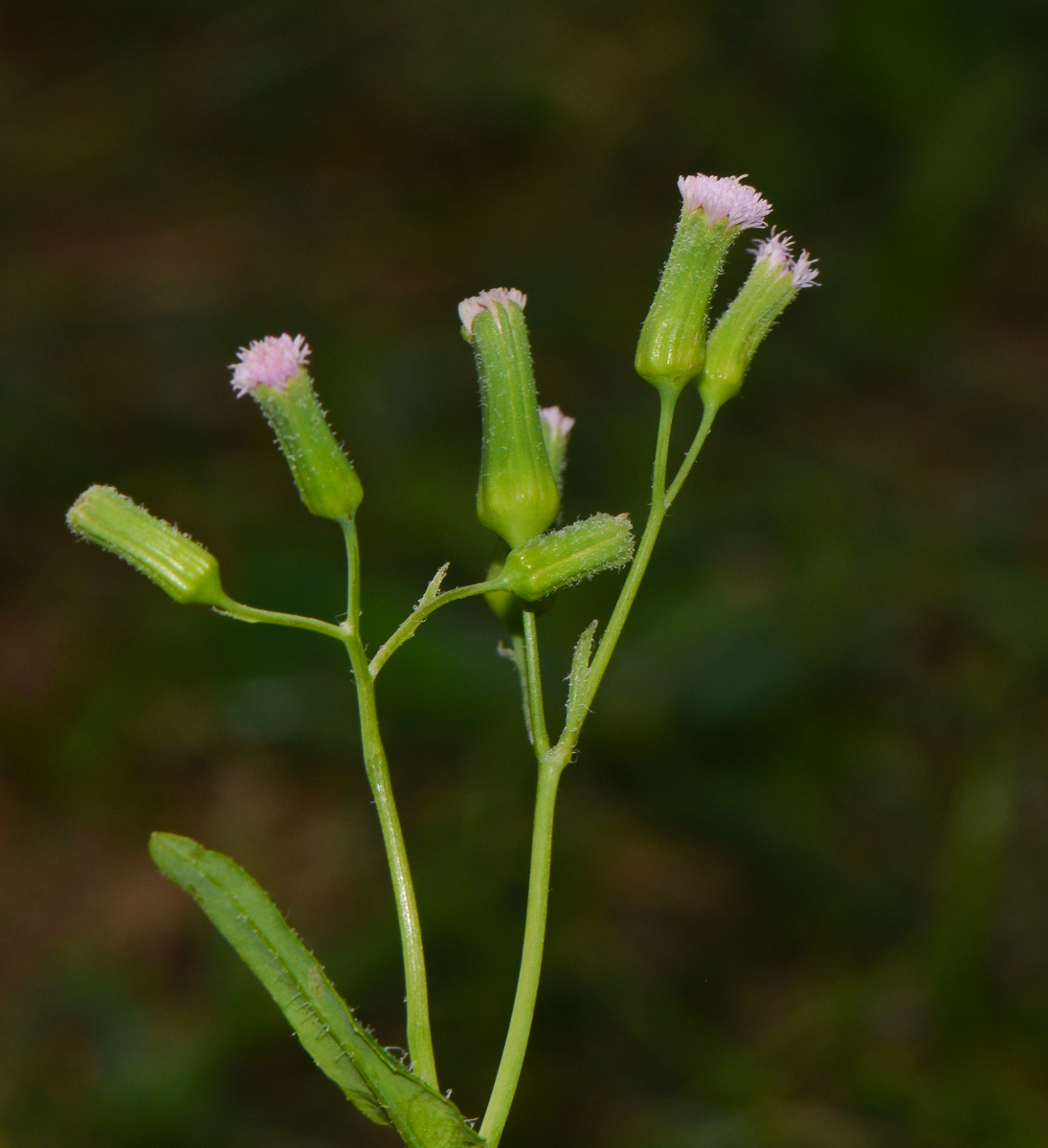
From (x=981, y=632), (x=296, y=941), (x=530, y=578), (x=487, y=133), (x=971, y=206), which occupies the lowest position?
(x=296, y=941)

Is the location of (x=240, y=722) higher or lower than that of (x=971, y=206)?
lower

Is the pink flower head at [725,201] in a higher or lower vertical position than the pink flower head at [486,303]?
higher

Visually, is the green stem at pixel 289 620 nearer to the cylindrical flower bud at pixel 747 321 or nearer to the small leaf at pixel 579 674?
the small leaf at pixel 579 674

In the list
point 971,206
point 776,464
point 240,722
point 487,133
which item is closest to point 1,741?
point 240,722

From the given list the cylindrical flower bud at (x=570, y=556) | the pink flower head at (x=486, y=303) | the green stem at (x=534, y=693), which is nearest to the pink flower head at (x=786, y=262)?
the pink flower head at (x=486, y=303)

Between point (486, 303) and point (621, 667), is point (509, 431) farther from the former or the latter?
point (621, 667)

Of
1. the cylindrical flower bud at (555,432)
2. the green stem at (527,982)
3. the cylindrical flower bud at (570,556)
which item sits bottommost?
the green stem at (527,982)

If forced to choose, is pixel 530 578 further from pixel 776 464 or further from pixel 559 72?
pixel 559 72
